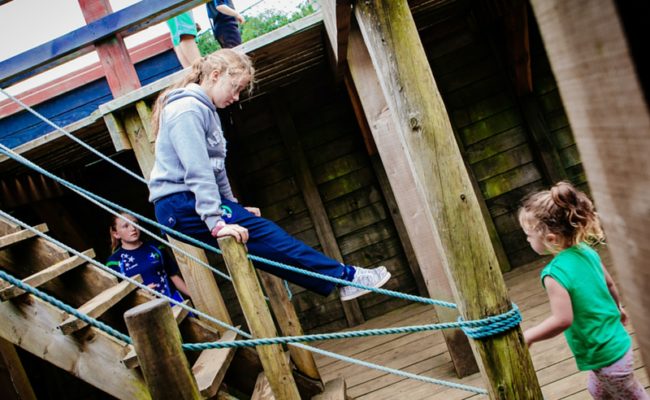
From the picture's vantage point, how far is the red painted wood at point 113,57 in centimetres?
283

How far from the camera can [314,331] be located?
16.7 feet

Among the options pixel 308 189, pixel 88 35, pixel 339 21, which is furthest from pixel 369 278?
pixel 308 189

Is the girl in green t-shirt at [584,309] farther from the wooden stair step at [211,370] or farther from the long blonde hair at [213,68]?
the long blonde hair at [213,68]

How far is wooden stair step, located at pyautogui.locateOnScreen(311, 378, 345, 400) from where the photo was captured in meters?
2.73

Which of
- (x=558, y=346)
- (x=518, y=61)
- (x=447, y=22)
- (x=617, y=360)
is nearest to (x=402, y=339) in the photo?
(x=558, y=346)

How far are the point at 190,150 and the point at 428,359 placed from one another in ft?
7.73

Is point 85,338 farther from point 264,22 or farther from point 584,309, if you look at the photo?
point 264,22

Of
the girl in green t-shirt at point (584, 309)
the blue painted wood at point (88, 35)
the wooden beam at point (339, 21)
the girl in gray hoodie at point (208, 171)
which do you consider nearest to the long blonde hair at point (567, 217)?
the girl in green t-shirt at point (584, 309)

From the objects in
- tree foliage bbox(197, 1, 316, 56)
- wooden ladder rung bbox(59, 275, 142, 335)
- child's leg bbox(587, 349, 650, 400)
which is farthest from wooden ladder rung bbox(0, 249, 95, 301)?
tree foliage bbox(197, 1, 316, 56)

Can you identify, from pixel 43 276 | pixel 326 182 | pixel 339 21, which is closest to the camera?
pixel 339 21

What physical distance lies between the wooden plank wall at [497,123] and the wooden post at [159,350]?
4268mm

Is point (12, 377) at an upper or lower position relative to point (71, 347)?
lower

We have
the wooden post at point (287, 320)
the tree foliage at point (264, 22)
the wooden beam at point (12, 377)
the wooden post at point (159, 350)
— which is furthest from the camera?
the tree foliage at point (264, 22)

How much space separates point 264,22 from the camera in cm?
658
